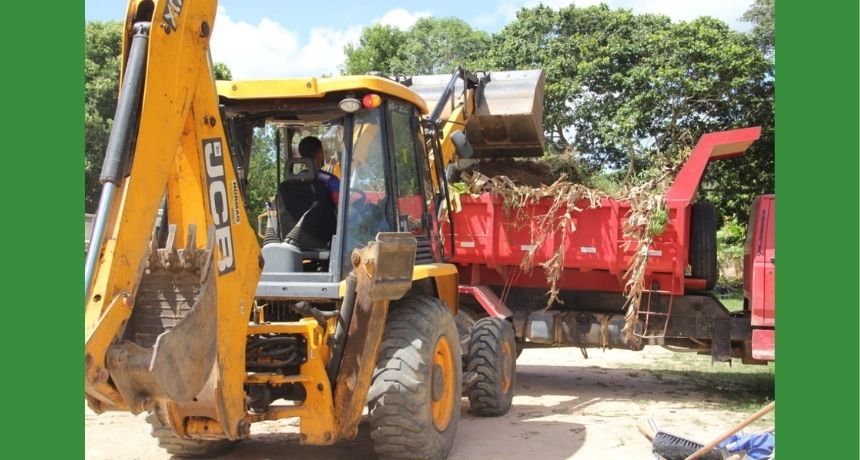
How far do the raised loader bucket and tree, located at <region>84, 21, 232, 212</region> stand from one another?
920cm

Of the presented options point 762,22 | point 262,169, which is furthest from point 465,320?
point 762,22

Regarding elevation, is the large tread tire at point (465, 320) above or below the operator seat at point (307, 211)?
below

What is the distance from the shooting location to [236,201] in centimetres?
487

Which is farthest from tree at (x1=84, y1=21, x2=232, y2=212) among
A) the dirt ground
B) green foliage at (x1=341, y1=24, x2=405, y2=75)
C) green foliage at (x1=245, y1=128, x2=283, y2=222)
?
green foliage at (x1=245, y1=128, x2=283, y2=222)

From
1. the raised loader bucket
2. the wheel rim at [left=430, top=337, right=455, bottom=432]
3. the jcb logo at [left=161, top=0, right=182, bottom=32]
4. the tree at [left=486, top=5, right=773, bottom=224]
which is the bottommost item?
the wheel rim at [left=430, top=337, right=455, bottom=432]

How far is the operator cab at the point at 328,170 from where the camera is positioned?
225 inches

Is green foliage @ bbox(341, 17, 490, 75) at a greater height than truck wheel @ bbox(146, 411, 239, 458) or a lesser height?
greater

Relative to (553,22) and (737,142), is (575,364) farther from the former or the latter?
(553,22)

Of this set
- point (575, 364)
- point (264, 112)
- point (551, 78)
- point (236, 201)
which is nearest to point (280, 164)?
point (264, 112)

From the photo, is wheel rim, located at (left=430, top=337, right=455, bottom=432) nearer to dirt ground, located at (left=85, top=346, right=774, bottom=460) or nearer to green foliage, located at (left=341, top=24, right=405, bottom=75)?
dirt ground, located at (left=85, top=346, right=774, bottom=460)

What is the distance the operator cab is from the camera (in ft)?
18.7

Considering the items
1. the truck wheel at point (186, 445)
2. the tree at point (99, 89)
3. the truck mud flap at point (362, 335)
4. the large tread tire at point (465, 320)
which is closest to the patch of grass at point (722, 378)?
the large tread tire at point (465, 320)

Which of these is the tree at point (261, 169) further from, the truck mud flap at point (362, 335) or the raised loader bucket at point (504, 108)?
the raised loader bucket at point (504, 108)

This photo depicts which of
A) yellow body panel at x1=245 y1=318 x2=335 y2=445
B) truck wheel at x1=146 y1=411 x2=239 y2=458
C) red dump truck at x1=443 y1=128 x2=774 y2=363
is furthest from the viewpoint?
red dump truck at x1=443 y1=128 x2=774 y2=363
